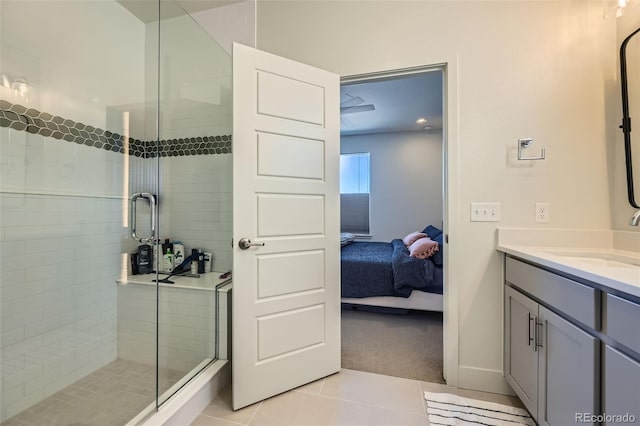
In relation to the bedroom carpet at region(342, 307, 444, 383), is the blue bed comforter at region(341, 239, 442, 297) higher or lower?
higher

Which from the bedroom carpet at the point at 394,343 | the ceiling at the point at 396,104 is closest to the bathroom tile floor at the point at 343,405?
the bedroom carpet at the point at 394,343

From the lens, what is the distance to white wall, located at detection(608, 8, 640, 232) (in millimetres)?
1434

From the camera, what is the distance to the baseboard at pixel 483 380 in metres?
1.68

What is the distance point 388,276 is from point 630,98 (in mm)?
2118

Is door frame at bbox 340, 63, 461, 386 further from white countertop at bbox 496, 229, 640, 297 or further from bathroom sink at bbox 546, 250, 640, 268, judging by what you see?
bathroom sink at bbox 546, 250, 640, 268

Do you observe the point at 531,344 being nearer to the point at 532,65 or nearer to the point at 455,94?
the point at 455,94

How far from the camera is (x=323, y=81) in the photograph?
72.7 inches

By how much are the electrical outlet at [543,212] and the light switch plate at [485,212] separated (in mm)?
220

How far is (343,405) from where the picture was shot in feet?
5.18

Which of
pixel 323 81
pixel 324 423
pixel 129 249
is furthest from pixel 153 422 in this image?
pixel 323 81

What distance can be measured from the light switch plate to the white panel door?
90cm

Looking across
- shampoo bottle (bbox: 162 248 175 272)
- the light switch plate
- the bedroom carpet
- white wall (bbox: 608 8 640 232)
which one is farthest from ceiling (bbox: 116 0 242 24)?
the bedroom carpet

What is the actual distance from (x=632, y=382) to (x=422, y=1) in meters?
2.17

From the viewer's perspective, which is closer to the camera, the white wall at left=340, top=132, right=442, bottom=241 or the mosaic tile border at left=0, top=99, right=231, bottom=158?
the mosaic tile border at left=0, top=99, right=231, bottom=158
